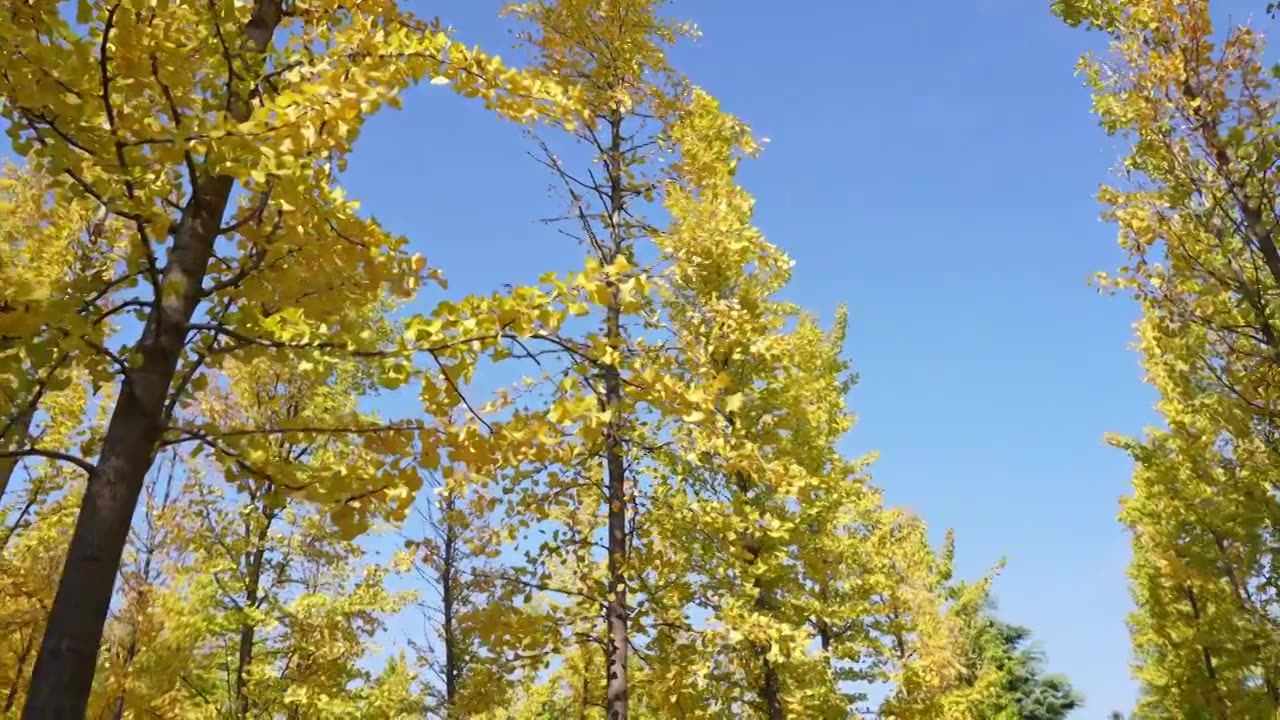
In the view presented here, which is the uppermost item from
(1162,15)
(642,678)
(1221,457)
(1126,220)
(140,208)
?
(1162,15)

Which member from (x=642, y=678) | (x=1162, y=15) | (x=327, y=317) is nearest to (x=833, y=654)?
(x=642, y=678)

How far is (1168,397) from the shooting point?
1259cm

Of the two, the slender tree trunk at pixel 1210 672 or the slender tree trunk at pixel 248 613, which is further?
the slender tree trunk at pixel 1210 672

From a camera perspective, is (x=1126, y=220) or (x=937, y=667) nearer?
(x=1126, y=220)

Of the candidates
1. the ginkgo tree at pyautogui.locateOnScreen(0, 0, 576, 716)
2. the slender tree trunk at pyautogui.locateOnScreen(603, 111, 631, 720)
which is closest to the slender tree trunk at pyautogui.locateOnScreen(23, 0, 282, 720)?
the ginkgo tree at pyautogui.locateOnScreen(0, 0, 576, 716)

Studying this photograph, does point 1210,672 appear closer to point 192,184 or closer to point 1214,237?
point 1214,237

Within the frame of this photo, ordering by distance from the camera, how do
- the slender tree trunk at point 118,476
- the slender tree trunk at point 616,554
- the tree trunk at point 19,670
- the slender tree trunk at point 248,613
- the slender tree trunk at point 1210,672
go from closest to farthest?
the slender tree trunk at point 118,476, the slender tree trunk at point 616,554, the tree trunk at point 19,670, the slender tree trunk at point 248,613, the slender tree trunk at point 1210,672

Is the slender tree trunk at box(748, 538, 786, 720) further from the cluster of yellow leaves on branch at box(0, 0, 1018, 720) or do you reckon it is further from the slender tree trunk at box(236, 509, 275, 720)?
the slender tree trunk at box(236, 509, 275, 720)

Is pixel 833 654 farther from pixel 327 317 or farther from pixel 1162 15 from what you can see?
pixel 327 317

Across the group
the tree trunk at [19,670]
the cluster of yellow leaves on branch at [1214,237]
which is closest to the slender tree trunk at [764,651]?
the cluster of yellow leaves on branch at [1214,237]

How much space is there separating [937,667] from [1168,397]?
6.70 metres

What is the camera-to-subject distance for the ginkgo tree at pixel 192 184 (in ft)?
6.32

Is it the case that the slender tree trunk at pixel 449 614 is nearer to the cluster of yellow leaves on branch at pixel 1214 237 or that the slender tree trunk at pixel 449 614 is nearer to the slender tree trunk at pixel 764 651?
the slender tree trunk at pixel 764 651

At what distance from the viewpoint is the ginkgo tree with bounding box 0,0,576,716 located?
1.93m
